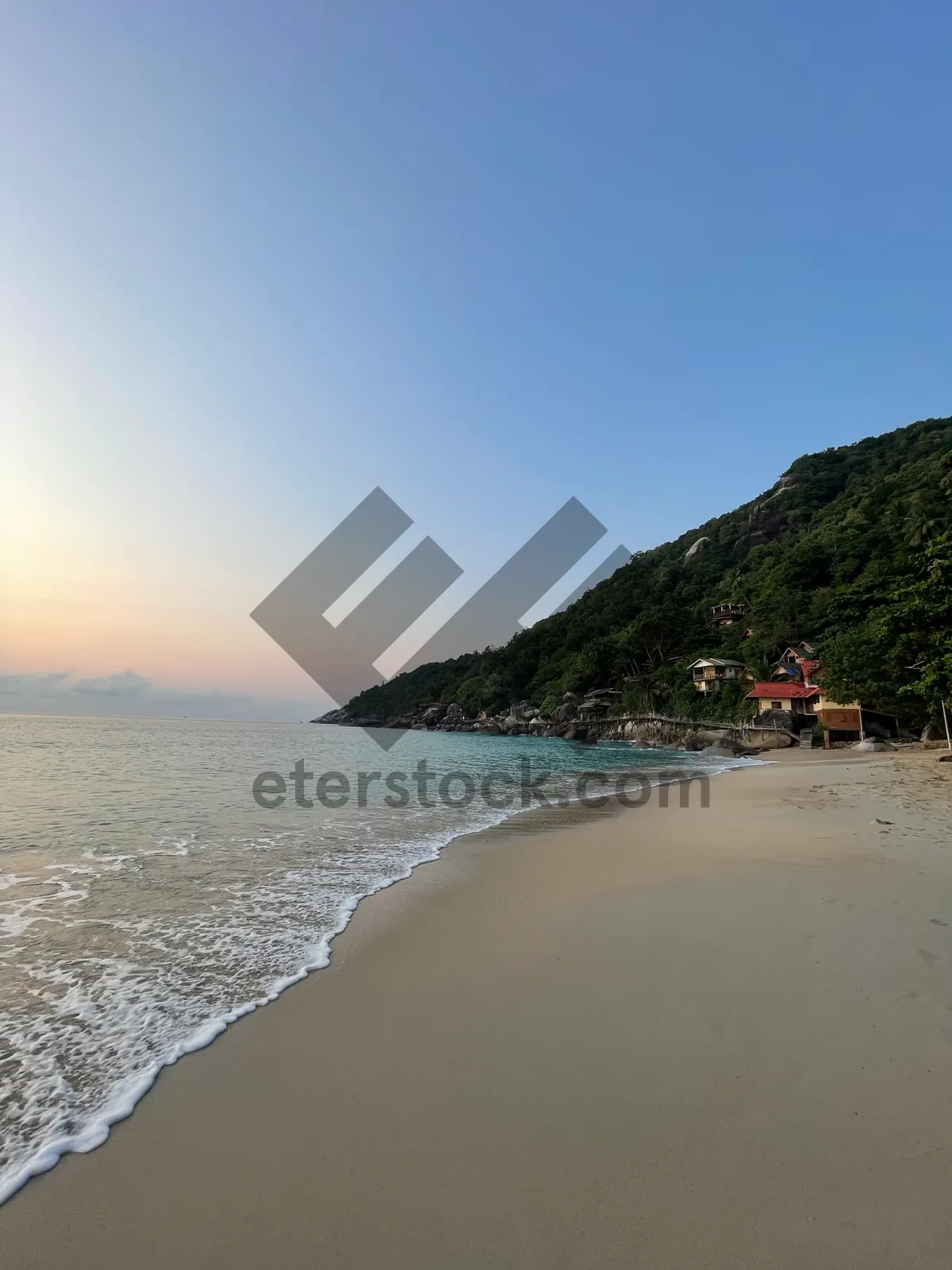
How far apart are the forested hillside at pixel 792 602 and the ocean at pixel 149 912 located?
17450 mm

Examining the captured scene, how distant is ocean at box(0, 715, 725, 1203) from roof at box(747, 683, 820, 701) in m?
34.3

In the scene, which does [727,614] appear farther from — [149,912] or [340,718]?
[340,718]

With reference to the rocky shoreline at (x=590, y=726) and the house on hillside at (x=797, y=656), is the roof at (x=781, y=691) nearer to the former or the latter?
the rocky shoreline at (x=590, y=726)

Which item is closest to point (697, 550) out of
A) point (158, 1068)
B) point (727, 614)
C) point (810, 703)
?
point (727, 614)

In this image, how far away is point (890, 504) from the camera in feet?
216

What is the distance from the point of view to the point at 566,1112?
296 centimetres

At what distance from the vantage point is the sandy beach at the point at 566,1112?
2252 mm

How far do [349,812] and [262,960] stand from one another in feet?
28.1

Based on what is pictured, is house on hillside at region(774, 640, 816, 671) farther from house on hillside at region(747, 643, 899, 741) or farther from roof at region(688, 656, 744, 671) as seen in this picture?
roof at region(688, 656, 744, 671)

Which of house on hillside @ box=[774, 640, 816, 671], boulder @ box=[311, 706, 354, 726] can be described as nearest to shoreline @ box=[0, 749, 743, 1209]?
house on hillside @ box=[774, 640, 816, 671]

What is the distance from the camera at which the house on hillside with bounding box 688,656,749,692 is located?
5769cm

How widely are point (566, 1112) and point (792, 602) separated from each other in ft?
228

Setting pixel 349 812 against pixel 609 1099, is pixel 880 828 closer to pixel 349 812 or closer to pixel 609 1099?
pixel 609 1099

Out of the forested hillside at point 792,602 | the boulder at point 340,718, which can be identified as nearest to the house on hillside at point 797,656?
the forested hillside at point 792,602
